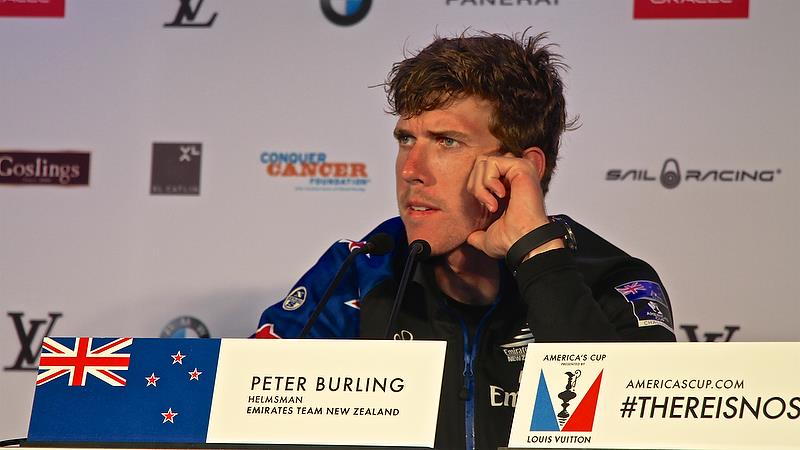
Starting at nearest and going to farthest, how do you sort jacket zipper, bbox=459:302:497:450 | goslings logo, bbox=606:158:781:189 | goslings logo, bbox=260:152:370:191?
jacket zipper, bbox=459:302:497:450
goslings logo, bbox=606:158:781:189
goslings logo, bbox=260:152:370:191

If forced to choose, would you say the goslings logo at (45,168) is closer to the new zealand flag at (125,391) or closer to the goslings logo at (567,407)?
the new zealand flag at (125,391)

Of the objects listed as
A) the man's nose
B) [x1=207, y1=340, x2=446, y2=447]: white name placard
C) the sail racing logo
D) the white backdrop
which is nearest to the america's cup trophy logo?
the sail racing logo

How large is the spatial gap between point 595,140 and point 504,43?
2.63ft

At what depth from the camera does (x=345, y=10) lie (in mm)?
3266

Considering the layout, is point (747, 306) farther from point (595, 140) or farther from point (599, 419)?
point (599, 419)

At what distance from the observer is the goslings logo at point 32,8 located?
3408mm

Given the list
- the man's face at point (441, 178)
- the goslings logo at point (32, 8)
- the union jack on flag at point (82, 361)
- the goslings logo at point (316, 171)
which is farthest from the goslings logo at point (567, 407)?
the goslings logo at point (32, 8)

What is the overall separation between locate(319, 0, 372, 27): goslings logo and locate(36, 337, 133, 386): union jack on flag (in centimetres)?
199

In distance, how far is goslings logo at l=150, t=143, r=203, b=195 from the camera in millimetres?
3248

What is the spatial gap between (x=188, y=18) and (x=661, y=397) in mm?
2465

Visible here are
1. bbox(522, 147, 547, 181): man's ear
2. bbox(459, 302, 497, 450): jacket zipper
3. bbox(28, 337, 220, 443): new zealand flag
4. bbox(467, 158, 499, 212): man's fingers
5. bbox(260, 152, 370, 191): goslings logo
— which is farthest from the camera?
bbox(260, 152, 370, 191): goslings logo

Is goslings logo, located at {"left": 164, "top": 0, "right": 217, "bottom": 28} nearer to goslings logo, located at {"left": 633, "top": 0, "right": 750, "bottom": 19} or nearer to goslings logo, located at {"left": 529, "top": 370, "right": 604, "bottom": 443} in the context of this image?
goslings logo, located at {"left": 633, "top": 0, "right": 750, "bottom": 19}

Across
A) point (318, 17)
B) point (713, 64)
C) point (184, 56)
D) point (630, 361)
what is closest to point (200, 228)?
point (184, 56)

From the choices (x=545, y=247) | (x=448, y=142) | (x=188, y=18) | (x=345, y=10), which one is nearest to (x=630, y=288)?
(x=545, y=247)
